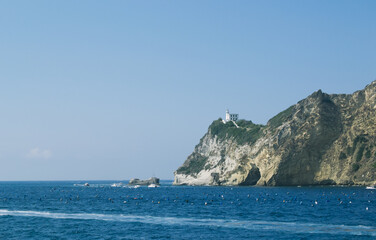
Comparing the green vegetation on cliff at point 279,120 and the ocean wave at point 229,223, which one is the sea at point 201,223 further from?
the green vegetation on cliff at point 279,120

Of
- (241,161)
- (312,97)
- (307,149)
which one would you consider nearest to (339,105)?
(312,97)

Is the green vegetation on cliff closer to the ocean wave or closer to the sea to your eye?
the sea

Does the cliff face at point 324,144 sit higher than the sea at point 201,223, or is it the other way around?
the cliff face at point 324,144

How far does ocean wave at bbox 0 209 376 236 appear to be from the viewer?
57750 mm

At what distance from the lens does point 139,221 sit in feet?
229

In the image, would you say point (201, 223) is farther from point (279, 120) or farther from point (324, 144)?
point (279, 120)

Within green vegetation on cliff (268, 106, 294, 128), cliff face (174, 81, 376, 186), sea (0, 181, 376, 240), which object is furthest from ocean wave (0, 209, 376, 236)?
green vegetation on cliff (268, 106, 294, 128)

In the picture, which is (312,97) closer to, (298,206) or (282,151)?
(282,151)

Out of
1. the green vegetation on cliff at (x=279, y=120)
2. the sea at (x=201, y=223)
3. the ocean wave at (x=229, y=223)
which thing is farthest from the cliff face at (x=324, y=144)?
the ocean wave at (x=229, y=223)

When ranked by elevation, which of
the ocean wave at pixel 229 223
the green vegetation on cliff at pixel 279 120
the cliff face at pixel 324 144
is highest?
the green vegetation on cliff at pixel 279 120

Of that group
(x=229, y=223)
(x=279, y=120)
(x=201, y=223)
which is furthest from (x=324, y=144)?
(x=201, y=223)

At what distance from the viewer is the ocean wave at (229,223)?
57750mm

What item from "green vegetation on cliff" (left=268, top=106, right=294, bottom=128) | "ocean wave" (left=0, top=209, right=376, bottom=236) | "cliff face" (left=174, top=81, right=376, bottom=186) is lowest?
"ocean wave" (left=0, top=209, right=376, bottom=236)

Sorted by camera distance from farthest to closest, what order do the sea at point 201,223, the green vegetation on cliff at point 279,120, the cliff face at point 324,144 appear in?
the green vegetation on cliff at point 279,120 → the cliff face at point 324,144 → the sea at point 201,223
